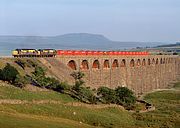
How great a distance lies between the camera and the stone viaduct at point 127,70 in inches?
3826

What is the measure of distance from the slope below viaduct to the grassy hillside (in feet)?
63.2

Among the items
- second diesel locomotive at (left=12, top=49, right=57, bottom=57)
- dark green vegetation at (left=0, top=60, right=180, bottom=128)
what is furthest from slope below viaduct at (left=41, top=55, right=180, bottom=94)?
dark green vegetation at (left=0, top=60, right=180, bottom=128)

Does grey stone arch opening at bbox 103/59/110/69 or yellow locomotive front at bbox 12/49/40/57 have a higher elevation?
yellow locomotive front at bbox 12/49/40/57

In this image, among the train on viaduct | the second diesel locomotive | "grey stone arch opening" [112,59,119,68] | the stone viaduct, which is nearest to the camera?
the second diesel locomotive

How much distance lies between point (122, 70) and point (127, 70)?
3.73 metres

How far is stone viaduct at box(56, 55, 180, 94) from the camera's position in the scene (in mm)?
97188

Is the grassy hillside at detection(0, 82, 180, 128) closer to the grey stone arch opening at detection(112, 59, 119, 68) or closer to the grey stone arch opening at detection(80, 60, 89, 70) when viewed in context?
the grey stone arch opening at detection(80, 60, 89, 70)

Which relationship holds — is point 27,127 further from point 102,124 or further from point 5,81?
point 5,81

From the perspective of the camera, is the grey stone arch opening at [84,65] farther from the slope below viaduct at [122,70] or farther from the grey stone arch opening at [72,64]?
the grey stone arch opening at [72,64]

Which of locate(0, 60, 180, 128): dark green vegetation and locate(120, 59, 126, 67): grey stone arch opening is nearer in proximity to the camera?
locate(0, 60, 180, 128): dark green vegetation

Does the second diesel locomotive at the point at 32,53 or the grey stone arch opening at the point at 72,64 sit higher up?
the second diesel locomotive at the point at 32,53

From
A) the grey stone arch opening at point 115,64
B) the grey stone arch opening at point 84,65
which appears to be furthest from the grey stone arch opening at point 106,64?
the grey stone arch opening at point 84,65

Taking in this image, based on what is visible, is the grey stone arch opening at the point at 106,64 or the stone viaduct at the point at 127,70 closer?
the stone viaduct at the point at 127,70

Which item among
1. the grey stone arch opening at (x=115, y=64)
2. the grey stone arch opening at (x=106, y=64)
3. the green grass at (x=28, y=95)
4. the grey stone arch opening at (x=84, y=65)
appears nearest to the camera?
the green grass at (x=28, y=95)
